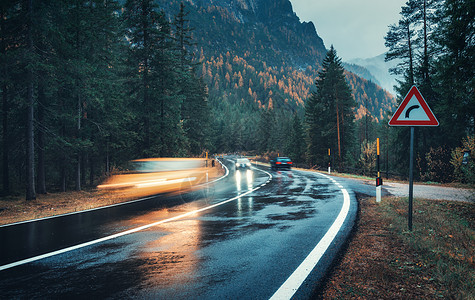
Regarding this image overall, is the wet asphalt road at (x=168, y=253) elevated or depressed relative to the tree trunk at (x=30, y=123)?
depressed

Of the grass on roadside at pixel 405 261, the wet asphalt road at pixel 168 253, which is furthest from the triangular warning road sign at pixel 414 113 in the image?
the wet asphalt road at pixel 168 253

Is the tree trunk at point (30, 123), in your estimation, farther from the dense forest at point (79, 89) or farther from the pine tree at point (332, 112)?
the pine tree at point (332, 112)

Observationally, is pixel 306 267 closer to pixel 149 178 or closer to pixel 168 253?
pixel 168 253

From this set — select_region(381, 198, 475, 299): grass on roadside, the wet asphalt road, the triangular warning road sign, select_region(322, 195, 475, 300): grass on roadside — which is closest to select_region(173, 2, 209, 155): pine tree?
the wet asphalt road

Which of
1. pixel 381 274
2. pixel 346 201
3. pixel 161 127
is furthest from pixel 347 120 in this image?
pixel 381 274

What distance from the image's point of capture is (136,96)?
25500 millimetres

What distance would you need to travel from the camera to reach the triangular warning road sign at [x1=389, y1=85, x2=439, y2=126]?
559 centimetres

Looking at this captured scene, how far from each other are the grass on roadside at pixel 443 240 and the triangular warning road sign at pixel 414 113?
2217mm

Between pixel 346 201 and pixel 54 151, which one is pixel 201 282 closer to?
pixel 346 201

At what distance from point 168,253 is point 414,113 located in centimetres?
565

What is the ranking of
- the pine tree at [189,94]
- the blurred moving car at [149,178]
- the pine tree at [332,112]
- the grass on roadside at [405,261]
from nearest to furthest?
the grass on roadside at [405,261] < the blurred moving car at [149,178] < the pine tree at [332,112] < the pine tree at [189,94]

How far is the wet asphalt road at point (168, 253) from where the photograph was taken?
10.5 feet

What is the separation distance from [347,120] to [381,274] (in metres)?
39.8

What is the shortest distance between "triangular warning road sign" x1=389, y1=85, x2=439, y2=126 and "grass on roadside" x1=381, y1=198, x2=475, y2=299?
2.22m
